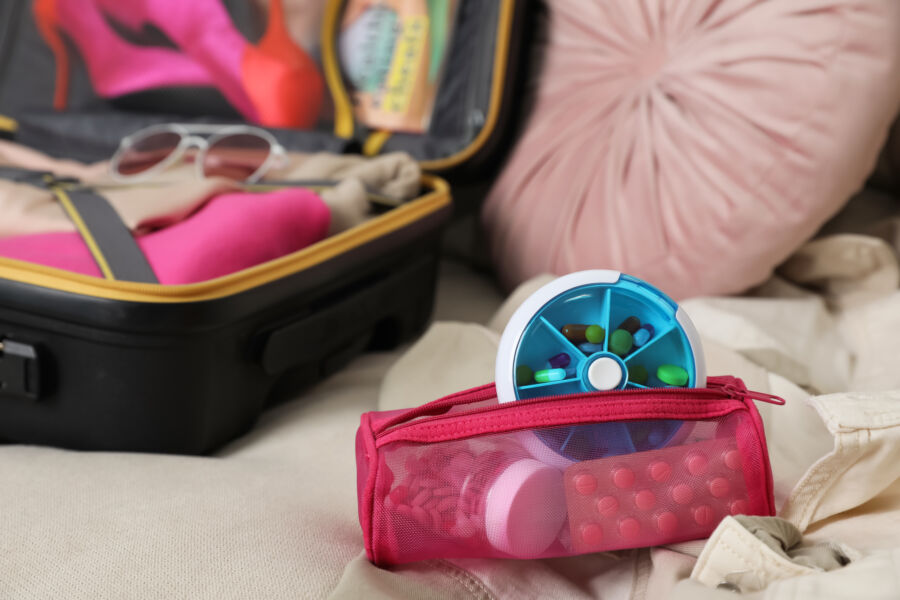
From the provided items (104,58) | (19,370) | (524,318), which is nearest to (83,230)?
(19,370)

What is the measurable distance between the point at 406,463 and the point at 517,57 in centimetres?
65

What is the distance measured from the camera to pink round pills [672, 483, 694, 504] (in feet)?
1.49

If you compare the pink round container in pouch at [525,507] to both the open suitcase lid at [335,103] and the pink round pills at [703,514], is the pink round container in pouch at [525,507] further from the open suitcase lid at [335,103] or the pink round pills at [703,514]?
the open suitcase lid at [335,103]

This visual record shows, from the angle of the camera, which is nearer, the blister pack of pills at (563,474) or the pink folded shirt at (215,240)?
the blister pack of pills at (563,474)

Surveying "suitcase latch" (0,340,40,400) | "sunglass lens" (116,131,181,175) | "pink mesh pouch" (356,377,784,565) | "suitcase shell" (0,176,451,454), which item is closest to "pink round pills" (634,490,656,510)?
"pink mesh pouch" (356,377,784,565)

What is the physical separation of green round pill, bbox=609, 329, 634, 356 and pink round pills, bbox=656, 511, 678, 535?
10 centimetres

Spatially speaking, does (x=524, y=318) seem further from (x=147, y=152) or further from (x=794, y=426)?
(x=147, y=152)

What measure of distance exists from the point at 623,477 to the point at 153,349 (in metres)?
0.35

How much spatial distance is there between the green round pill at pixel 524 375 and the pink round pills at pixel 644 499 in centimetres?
9

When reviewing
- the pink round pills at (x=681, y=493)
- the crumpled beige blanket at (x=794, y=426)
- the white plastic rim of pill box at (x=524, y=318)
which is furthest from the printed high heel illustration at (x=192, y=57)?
the pink round pills at (x=681, y=493)

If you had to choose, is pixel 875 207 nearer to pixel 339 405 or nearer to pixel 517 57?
pixel 517 57

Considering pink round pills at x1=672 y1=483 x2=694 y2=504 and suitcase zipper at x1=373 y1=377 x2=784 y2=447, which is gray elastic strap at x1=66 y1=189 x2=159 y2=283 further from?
pink round pills at x1=672 y1=483 x2=694 y2=504

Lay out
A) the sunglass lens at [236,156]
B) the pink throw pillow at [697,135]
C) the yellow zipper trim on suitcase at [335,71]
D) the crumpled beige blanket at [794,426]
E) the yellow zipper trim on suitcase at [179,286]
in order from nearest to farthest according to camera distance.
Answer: the crumpled beige blanket at [794,426] < the yellow zipper trim on suitcase at [179,286] < the pink throw pillow at [697,135] < the sunglass lens at [236,156] < the yellow zipper trim on suitcase at [335,71]

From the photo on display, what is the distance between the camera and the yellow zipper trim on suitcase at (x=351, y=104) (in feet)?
3.12
